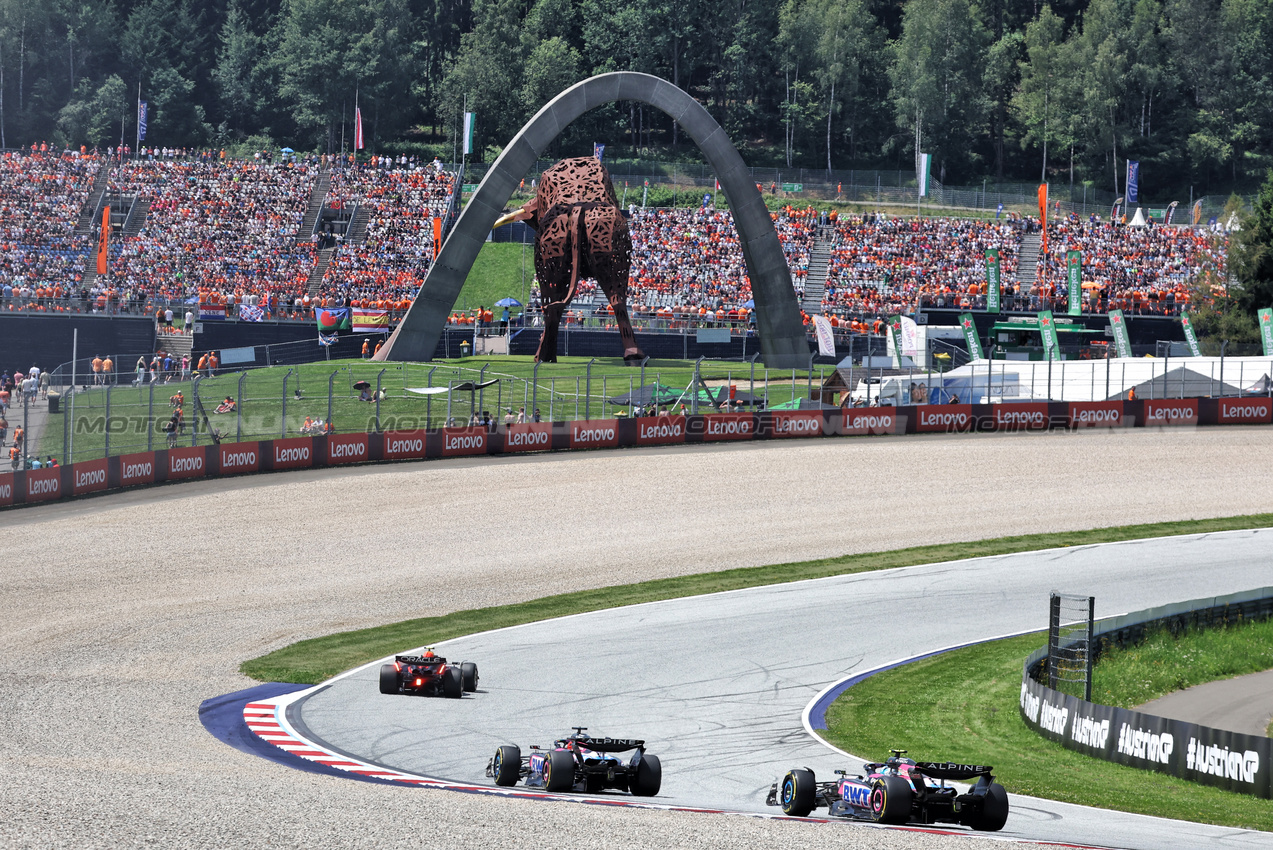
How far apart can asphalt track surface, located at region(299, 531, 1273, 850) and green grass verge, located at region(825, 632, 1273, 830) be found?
16.7 inches

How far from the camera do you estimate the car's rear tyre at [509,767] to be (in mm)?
14977

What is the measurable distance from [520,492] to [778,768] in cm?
2124

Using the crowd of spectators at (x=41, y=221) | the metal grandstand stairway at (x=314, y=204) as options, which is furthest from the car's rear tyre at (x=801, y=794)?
the metal grandstand stairway at (x=314, y=204)

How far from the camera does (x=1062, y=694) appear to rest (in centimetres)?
1855

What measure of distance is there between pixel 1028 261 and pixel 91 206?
55.6m

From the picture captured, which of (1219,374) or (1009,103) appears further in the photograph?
(1009,103)

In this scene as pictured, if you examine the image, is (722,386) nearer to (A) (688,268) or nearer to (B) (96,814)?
(A) (688,268)

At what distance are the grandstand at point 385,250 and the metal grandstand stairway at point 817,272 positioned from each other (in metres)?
0.14

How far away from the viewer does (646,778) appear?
570 inches

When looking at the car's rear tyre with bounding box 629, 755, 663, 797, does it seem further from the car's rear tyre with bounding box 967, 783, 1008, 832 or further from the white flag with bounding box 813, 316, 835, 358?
the white flag with bounding box 813, 316, 835, 358

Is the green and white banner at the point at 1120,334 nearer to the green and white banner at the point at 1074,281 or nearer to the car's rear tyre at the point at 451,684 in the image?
the green and white banner at the point at 1074,281

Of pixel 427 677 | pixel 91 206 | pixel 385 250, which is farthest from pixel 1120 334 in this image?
pixel 91 206

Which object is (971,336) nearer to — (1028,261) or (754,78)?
(1028,261)

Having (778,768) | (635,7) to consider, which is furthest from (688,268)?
(778,768)
